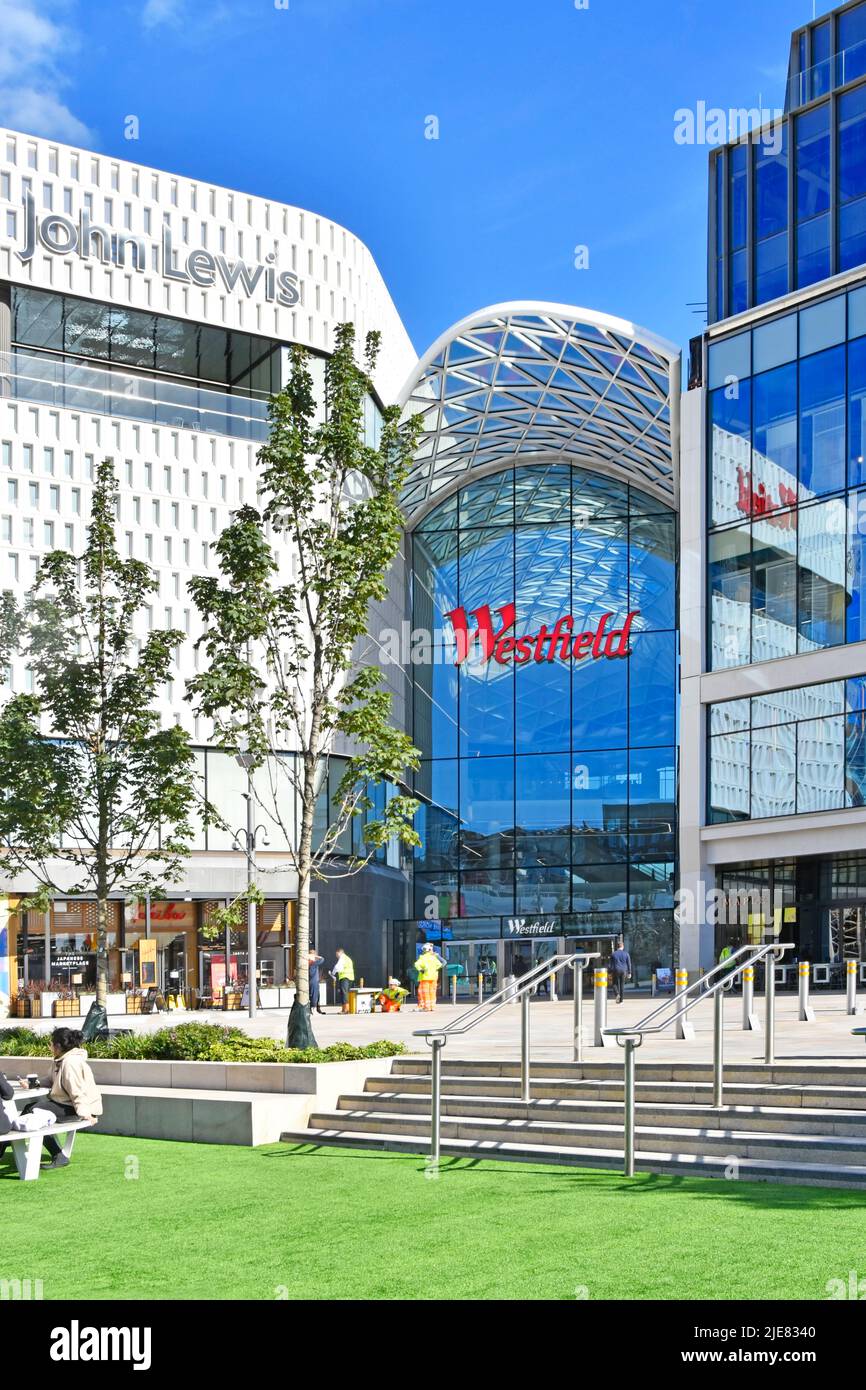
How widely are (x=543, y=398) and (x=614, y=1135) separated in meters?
38.2

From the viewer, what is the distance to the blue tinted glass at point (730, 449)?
38406mm

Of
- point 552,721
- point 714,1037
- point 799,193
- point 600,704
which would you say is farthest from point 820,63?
point 714,1037

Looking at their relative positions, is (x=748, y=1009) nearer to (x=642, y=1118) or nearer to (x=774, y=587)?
(x=642, y=1118)

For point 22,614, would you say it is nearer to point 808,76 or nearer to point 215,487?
point 215,487

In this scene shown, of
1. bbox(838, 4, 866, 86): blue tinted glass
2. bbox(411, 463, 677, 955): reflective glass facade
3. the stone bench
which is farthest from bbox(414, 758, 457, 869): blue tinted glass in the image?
the stone bench

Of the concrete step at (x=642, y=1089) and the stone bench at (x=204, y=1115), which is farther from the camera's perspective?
the stone bench at (x=204, y=1115)

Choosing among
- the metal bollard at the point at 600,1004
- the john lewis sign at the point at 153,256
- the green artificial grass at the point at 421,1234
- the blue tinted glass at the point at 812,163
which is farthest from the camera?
the john lewis sign at the point at 153,256

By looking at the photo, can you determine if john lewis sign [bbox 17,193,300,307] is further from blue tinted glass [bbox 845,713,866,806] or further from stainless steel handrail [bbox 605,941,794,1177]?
stainless steel handrail [bbox 605,941,794,1177]

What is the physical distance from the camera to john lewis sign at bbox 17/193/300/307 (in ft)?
141

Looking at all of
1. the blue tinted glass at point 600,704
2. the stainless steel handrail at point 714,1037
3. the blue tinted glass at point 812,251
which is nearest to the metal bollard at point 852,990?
the stainless steel handrail at point 714,1037

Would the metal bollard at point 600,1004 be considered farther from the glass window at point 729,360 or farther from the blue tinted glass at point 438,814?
the blue tinted glass at point 438,814

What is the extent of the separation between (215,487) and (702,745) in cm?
1628

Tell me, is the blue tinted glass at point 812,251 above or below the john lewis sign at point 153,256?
below

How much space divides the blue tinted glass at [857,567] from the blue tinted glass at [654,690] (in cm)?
1655
